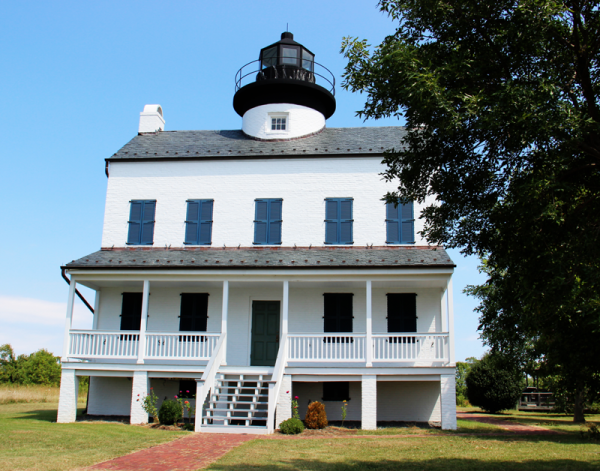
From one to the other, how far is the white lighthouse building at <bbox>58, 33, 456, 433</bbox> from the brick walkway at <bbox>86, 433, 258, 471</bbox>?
4.53 feet

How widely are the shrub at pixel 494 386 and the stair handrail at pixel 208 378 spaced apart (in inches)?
477

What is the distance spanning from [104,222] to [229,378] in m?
7.31

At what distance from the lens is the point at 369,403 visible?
49.0 feet

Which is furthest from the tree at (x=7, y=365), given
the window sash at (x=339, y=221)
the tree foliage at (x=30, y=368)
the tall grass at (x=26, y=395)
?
the window sash at (x=339, y=221)

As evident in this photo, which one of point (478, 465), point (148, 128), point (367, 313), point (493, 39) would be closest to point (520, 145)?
point (493, 39)

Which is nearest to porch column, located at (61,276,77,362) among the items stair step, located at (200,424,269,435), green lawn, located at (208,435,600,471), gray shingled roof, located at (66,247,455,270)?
gray shingled roof, located at (66,247,455,270)

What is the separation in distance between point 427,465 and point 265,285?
9065mm

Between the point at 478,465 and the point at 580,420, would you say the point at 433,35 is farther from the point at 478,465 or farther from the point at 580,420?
the point at 580,420

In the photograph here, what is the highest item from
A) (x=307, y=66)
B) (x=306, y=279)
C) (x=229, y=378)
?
(x=307, y=66)

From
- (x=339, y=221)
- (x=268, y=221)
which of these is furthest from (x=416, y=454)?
(x=268, y=221)

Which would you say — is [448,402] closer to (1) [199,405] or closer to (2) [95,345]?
(1) [199,405]

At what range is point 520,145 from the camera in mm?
7934

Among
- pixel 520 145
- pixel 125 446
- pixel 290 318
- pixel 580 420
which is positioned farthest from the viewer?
pixel 580 420

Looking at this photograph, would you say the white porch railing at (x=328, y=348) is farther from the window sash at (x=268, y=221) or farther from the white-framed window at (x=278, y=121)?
the white-framed window at (x=278, y=121)
